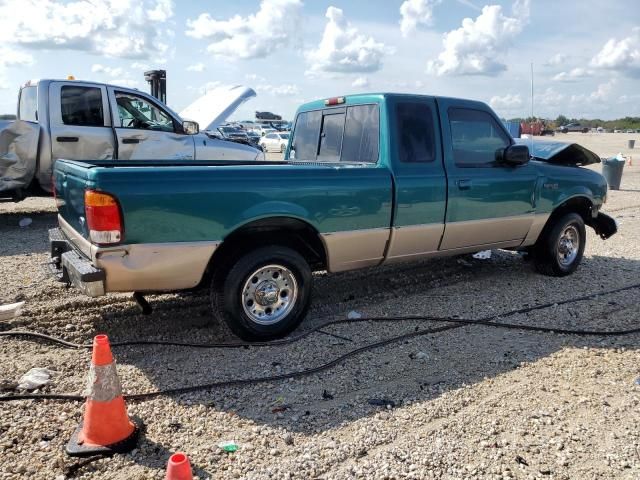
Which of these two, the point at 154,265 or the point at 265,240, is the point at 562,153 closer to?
the point at 265,240

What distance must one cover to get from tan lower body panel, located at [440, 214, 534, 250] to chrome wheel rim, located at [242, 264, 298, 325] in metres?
1.73

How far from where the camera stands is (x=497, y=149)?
5.91 metres

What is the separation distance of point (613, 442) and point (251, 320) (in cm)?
261

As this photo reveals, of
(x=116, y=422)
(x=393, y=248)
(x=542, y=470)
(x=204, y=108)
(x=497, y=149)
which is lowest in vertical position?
(x=542, y=470)

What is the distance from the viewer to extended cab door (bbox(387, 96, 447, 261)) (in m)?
5.06

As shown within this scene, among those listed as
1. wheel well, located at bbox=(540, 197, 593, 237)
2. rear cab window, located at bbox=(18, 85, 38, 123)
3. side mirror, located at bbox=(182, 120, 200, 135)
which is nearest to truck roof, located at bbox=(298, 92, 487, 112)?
wheel well, located at bbox=(540, 197, 593, 237)

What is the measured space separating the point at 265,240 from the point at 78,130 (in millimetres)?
5644

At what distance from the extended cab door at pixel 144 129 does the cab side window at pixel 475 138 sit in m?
5.59

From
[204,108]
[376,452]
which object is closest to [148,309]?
[376,452]

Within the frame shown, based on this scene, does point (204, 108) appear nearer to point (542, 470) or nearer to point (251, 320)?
point (251, 320)

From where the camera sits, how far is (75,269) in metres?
3.96

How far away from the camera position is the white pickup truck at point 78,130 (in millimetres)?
8648

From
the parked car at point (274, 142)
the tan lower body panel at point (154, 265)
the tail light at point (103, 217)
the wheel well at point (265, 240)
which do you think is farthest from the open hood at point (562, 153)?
the parked car at point (274, 142)

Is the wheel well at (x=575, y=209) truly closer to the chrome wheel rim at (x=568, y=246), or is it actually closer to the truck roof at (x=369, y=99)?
the chrome wheel rim at (x=568, y=246)
